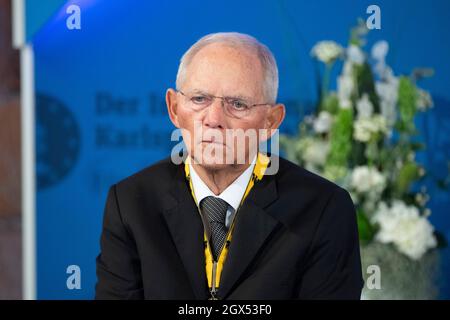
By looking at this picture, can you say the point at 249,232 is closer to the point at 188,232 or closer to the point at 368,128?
the point at 188,232

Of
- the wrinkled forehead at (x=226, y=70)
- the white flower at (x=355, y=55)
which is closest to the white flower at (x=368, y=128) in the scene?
Result: the white flower at (x=355, y=55)

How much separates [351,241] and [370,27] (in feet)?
1.36

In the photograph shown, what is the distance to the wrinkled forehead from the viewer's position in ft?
2.49

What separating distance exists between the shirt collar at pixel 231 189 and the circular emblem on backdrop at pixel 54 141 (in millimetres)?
416

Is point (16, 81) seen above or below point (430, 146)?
above

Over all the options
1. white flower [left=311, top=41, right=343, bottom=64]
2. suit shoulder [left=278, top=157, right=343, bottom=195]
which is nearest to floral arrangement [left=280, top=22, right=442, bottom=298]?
white flower [left=311, top=41, right=343, bottom=64]

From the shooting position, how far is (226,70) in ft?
2.50

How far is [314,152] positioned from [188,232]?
46 cm

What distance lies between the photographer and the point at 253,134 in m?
0.80

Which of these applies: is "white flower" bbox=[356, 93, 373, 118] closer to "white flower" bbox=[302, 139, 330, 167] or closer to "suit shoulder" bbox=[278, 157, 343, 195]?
"white flower" bbox=[302, 139, 330, 167]

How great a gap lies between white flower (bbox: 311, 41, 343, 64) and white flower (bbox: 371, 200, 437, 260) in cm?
28

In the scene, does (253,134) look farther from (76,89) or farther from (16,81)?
(16,81)

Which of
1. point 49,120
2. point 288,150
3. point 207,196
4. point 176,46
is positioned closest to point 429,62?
point 288,150

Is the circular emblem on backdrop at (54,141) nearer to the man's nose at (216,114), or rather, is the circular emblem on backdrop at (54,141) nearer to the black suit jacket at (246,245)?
the black suit jacket at (246,245)
